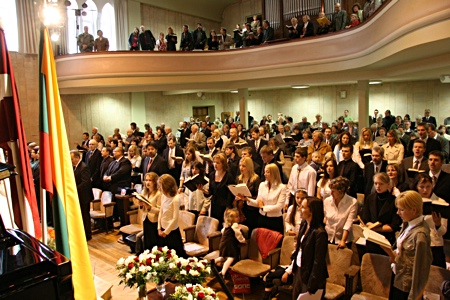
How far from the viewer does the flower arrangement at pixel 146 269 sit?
3.64 metres

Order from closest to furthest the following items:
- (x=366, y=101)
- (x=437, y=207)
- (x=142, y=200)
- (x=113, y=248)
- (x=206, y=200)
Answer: (x=437, y=207) → (x=142, y=200) → (x=206, y=200) → (x=113, y=248) → (x=366, y=101)

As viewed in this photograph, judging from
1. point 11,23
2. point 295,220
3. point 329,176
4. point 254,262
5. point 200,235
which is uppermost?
point 11,23

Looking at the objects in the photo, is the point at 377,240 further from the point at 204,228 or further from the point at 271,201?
the point at 204,228

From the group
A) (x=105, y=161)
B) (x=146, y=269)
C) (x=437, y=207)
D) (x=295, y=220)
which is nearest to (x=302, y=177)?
(x=295, y=220)

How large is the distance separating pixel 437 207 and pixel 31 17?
44.9 feet

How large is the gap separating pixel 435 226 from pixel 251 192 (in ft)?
7.51

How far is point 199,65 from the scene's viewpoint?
13.2 m

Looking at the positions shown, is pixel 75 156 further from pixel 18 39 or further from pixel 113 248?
pixel 18 39

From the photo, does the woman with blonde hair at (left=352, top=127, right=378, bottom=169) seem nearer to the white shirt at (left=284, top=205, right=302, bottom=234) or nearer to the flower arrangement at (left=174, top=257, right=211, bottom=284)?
the white shirt at (left=284, top=205, right=302, bottom=234)

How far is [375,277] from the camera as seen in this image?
3.84m

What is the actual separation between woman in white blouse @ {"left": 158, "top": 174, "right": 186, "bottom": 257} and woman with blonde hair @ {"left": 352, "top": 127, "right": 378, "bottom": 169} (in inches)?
130

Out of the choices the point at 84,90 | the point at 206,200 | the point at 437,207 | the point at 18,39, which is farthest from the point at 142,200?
the point at 18,39

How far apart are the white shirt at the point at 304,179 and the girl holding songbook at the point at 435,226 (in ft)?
4.45

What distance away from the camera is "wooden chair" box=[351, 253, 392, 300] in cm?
377
